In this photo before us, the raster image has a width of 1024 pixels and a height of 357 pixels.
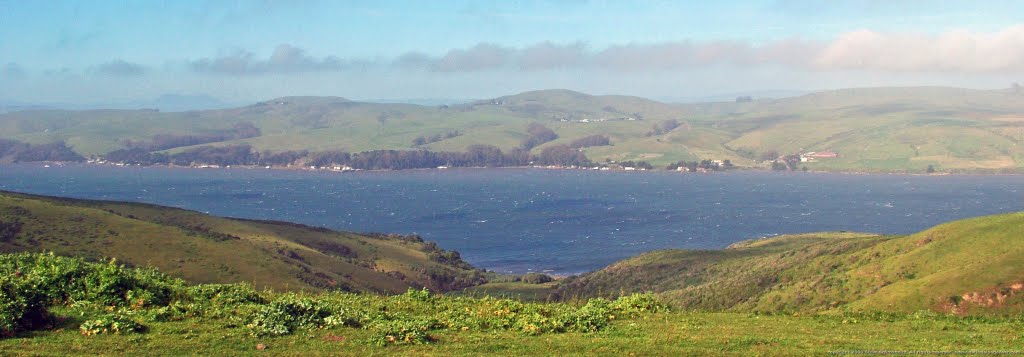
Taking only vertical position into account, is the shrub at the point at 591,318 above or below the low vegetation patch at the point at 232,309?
below

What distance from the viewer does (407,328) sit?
678 inches

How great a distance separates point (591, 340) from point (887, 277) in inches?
1197

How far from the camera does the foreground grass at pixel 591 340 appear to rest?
1570 centimetres

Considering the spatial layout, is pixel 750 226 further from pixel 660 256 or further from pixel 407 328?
pixel 407 328

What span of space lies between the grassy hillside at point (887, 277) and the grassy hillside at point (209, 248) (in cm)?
2161

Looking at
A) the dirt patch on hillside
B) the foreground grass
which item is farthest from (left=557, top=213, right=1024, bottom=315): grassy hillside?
the foreground grass

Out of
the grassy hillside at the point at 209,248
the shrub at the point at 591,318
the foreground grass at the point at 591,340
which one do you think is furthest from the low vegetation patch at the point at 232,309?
the grassy hillside at the point at 209,248

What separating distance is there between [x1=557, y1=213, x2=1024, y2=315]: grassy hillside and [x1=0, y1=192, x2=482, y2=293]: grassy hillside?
70.9 ft

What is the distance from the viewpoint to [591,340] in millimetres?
17719

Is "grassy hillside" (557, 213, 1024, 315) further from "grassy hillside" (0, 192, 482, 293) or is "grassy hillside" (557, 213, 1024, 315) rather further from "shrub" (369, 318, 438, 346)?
Result: "grassy hillside" (0, 192, 482, 293)

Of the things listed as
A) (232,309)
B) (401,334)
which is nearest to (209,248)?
(232,309)

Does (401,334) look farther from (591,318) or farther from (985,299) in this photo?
(985,299)

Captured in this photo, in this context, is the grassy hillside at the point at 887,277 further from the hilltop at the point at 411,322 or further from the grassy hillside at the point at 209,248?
the grassy hillside at the point at 209,248

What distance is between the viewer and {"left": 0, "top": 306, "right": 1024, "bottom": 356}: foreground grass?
51.5ft
